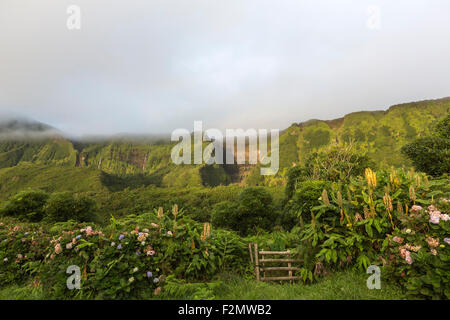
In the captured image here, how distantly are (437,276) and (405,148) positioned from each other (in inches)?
607

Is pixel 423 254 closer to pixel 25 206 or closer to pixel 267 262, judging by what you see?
pixel 267 262

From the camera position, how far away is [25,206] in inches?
518

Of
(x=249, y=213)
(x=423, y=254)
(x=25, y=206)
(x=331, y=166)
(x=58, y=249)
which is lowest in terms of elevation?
(x=249, y=213)

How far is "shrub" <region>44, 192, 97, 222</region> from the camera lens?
1205 cm

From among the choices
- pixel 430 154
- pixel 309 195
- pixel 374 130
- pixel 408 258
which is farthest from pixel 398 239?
pixel 374 130

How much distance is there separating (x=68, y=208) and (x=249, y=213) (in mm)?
11328

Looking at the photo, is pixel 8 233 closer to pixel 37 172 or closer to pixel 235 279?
pixel 235 279

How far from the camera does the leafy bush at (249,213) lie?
1581cm

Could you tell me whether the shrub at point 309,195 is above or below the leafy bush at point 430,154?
below

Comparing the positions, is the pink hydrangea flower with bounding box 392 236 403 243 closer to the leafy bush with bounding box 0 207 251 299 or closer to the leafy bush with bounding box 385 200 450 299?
the leafy bush with bounding box 385 200 450 299

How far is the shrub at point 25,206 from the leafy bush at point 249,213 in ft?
37.0

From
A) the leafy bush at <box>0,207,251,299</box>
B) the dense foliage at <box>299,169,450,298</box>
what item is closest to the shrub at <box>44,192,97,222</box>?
the leafy bush at <box>0,207,251,299</box>

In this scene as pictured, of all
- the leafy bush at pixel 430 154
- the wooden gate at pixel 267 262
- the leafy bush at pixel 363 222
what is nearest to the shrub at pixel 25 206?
the wooden gate at pixel 267 262

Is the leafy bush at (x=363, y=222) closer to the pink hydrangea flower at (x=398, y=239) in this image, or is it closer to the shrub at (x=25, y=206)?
the pink hydrangea flower at (x=398, y=239)
